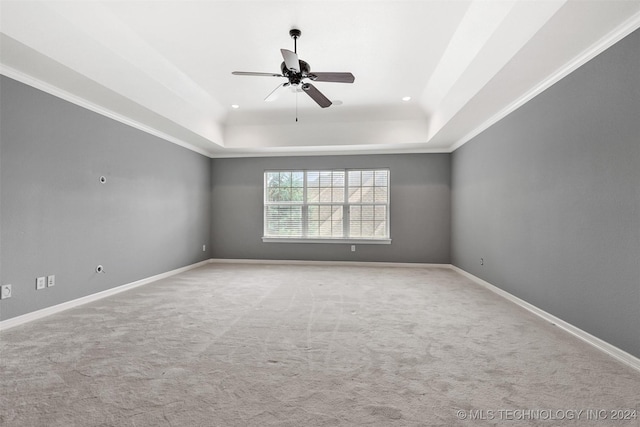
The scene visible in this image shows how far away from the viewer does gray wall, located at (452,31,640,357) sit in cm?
203

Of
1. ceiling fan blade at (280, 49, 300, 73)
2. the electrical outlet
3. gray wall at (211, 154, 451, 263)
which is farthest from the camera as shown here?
gray wall at (211, 154, 451, 263)

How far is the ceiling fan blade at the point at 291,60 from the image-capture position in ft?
7.98

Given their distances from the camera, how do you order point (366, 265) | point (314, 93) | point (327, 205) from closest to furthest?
point (314, 93) → point (366, 265) → point (327, 205)

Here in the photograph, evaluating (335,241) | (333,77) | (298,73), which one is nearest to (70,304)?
(298,73)

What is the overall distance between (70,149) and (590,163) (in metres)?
5.16

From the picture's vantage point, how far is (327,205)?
610 centimetres

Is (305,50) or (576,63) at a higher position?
(305,50)

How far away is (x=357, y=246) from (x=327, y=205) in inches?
42.2

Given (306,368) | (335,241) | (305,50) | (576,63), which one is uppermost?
(305,50)

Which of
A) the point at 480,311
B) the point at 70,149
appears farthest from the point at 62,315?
the point at 480,311

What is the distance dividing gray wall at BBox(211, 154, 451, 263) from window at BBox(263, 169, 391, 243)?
0.15 m

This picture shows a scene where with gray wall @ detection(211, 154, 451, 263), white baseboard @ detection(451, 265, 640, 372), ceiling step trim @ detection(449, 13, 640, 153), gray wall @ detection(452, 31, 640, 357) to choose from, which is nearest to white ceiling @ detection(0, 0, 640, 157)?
ceiling step trim @ detection(449, 13, 640, 153)

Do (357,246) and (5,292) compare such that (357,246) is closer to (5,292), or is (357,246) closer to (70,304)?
(70,304)

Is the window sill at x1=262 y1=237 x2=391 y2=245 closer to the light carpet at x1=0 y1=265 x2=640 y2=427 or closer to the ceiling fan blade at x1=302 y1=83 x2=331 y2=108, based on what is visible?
the light carpet at x1=0 y1=265 x2=640 y2=427
